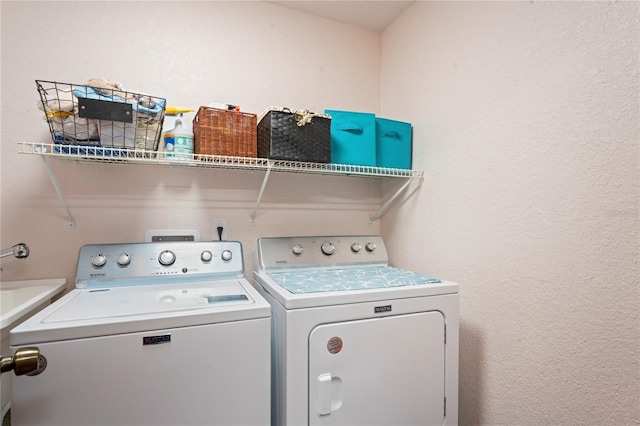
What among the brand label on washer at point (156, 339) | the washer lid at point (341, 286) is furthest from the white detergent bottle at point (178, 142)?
the brand label on washer at point (156, 339)

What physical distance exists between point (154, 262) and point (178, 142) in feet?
1.81

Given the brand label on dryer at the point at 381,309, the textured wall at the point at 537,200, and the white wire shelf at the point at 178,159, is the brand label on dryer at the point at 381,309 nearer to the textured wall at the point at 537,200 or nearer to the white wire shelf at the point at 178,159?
the textured wall at the point at 537,200

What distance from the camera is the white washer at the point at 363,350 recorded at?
1.13 meters

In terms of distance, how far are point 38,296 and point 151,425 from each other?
755 millimetres

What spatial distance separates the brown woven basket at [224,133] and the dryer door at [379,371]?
2.95ft

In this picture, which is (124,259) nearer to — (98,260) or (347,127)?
(98,260)

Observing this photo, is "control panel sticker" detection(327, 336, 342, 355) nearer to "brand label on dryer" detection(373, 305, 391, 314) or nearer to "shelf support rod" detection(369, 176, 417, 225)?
"brand label on dryer" detection(373, 305, 391, 314)

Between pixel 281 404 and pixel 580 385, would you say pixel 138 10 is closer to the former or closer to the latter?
pixel 281 404

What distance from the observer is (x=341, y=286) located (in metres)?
1.30

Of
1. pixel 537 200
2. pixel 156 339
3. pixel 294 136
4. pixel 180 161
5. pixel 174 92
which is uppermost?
pixel 174 92

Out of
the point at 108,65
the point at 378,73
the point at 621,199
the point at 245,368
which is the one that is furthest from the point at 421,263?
the point at 108,65

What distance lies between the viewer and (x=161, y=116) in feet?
4.45

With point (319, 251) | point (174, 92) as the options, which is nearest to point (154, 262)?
point (319, 251)

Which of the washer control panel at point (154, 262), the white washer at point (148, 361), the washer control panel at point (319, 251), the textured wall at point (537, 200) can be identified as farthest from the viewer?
the washer control panel at point (319, 251)
